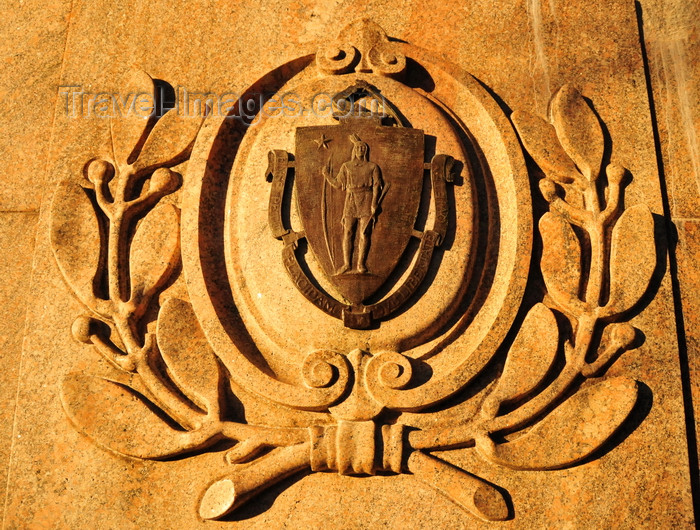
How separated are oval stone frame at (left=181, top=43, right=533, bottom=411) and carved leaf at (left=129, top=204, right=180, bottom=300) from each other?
7 cm

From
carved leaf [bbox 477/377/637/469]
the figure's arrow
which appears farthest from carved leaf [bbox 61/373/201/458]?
carved leaf [bbox 477/377/637/469]

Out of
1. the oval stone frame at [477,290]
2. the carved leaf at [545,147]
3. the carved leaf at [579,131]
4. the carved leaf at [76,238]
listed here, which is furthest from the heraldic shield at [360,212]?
the carved leaf at [76,238]

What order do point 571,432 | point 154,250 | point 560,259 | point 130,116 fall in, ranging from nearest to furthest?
point 571,432 → point 560,259 → point 154,250 → point 130,116

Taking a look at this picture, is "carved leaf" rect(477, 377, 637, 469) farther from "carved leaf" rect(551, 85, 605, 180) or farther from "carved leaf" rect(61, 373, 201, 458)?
"carved leaf" rect(61, 373, 201, 458)

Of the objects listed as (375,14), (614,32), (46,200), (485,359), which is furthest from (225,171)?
(614,32)

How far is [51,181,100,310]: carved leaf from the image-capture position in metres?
4.22

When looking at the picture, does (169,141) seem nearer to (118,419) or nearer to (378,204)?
(378,204)

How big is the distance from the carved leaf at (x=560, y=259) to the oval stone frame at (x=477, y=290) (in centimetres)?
11

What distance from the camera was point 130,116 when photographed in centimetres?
468

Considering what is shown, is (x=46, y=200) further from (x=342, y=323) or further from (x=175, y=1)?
(x=342, y=323)

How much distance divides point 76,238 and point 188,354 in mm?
1009

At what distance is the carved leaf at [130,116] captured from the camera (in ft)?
15.0
